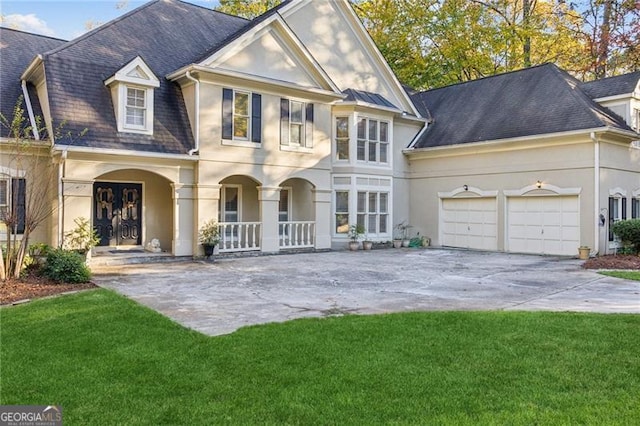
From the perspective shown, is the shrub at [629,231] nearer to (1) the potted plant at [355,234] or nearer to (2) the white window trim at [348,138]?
(1) the potted plant at [355,234]

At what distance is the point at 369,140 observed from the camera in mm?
20062

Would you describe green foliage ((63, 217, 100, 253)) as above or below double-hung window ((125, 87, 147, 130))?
below

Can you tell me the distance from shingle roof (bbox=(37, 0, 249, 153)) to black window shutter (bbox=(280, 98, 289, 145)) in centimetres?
333

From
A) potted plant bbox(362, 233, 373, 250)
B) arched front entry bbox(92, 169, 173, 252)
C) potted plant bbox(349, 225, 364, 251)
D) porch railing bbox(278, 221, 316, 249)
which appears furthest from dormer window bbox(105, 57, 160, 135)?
potted plant bbox(362, 233, 373, 250)

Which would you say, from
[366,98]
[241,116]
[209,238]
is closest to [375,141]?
[366,98]

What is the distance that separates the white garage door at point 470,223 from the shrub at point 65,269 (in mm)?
14591

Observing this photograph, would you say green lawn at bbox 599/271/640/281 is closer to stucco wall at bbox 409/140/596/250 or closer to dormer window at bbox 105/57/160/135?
stucco wall at bbox 409/140/596/250

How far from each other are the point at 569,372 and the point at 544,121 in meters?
14.7

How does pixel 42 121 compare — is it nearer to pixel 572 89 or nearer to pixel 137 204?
pixel 137 204

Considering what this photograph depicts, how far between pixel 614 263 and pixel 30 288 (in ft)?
48.8

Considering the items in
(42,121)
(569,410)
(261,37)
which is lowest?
(569,410)

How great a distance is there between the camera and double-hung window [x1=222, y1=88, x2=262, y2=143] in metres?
15.8

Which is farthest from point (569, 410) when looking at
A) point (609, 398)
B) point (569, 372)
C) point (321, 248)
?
point (321, 248)

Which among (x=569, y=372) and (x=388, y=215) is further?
(x=388, y=215)
